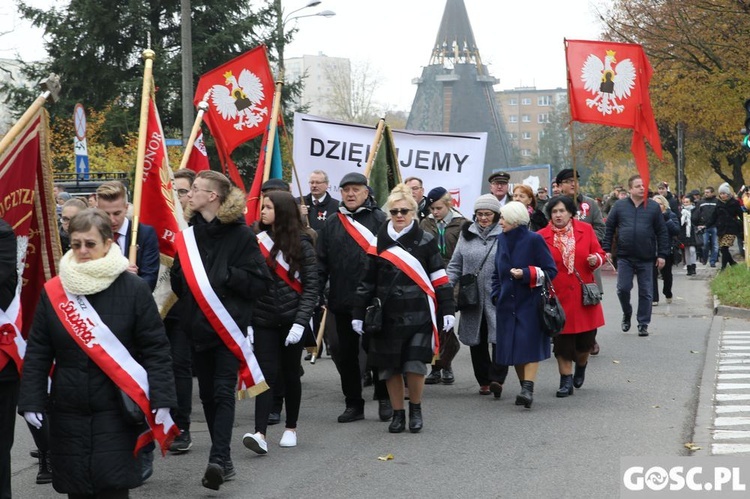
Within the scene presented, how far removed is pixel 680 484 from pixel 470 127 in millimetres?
75218

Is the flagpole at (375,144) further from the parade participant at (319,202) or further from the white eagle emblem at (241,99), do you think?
the white eagle emblem at (241,99)

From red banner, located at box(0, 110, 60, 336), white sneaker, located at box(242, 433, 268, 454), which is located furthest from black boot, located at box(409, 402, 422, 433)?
red banner, located at box(0, 110, 60, 336)

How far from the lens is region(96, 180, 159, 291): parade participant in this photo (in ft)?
24.7

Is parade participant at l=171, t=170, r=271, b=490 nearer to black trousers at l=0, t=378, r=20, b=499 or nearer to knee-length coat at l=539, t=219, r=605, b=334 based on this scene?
black trousers at l=0, t=378, r=20, b=499

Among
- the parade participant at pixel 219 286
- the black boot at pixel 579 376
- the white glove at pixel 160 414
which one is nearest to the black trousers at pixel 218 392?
the parade participant at pixel 219 286

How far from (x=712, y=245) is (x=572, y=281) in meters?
21.4

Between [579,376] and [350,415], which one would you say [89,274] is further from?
[579,376]

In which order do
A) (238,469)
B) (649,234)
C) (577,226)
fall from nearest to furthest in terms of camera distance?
(238,469) → (577,226) → (649,234)

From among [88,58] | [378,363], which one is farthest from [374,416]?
[88,58]

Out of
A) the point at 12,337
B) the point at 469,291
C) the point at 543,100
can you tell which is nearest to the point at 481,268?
the point at 469,291

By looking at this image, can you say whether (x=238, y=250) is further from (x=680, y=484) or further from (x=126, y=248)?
(x=680, y=484)

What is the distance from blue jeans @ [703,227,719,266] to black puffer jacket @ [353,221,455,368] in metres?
22.7

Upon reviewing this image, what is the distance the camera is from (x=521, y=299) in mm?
9852

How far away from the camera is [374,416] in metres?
9.75
